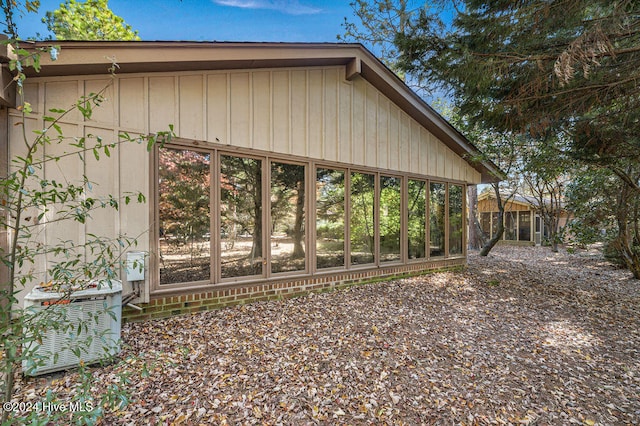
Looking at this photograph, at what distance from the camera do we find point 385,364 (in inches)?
125

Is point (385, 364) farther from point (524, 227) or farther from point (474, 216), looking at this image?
point (524, 227)

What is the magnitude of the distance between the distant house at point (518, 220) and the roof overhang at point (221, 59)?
1276cm

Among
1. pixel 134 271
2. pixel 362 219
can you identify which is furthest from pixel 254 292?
pixel 362 219

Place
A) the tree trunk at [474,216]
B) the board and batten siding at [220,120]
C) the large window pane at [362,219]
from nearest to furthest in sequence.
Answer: the board and batten siding at [220,120]
the large window pane at [362,219]
the tree trunk at [474,216]

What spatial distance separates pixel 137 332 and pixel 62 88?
3225 mm

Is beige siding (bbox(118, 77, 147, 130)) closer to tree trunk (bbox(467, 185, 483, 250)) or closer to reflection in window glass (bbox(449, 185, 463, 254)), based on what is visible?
reflection in window glass (bbox(449, 185, 463, 254))

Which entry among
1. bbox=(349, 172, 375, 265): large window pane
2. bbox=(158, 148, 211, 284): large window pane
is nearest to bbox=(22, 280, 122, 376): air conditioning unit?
bbox=(158, 148, 211, 284): large window pane

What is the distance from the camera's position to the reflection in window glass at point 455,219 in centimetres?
800

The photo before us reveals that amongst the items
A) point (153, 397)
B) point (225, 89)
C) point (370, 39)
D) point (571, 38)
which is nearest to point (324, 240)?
point (225, 89)

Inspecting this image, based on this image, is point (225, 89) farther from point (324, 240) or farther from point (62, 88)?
point (324, 240)

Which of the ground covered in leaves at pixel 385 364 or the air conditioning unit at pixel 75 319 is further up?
the air conditioning unit at pixel 75 319

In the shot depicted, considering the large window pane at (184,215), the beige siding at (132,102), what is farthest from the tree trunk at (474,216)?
the beige siding at (132,102)

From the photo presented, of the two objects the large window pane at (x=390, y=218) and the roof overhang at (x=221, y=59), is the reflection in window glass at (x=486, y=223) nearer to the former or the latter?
the roof overhang at (x=221, y=59)

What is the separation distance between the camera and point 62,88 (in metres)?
3.55
